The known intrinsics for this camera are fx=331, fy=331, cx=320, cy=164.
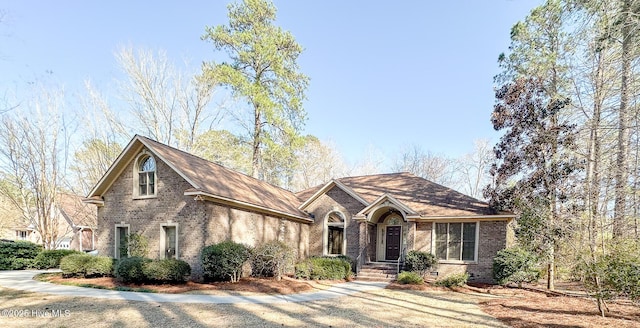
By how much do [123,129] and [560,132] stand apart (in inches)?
999

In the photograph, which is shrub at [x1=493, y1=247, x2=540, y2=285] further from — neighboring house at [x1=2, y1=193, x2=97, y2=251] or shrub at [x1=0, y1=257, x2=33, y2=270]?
neighboring house at [x1=2, y1=193, x2=97, y2=251]

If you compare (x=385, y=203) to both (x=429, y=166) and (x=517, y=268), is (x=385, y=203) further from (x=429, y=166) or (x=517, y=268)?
(x=429, y=166)

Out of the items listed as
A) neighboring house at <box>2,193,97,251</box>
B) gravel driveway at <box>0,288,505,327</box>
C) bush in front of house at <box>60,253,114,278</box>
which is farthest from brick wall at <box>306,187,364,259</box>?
neighboring house at <box>2,193,97,251</box>

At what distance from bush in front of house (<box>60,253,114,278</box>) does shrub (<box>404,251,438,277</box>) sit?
1244 cm

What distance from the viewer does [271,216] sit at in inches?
635

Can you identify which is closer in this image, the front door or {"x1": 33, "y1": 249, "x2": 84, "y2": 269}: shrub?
the front door

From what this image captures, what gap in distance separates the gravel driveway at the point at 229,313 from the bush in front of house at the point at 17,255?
10453 mm

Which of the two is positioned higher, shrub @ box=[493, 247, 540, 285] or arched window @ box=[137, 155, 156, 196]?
arched window @ box=[137, 155, 156, 196]

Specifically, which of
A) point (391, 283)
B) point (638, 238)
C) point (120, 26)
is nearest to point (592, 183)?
point (638, 238)

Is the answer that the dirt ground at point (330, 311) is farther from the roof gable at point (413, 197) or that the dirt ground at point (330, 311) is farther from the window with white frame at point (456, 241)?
the roof gable at point (413, 197)

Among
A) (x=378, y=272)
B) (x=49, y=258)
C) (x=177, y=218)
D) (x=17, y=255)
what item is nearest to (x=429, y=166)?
(x=378, y=272)

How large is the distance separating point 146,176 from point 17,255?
10.4 metres

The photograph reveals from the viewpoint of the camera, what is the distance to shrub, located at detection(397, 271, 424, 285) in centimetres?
1373

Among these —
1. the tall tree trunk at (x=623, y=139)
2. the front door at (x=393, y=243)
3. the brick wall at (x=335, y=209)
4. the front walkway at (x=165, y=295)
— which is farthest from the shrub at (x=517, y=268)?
the brick wall at (x=335, y=209)
